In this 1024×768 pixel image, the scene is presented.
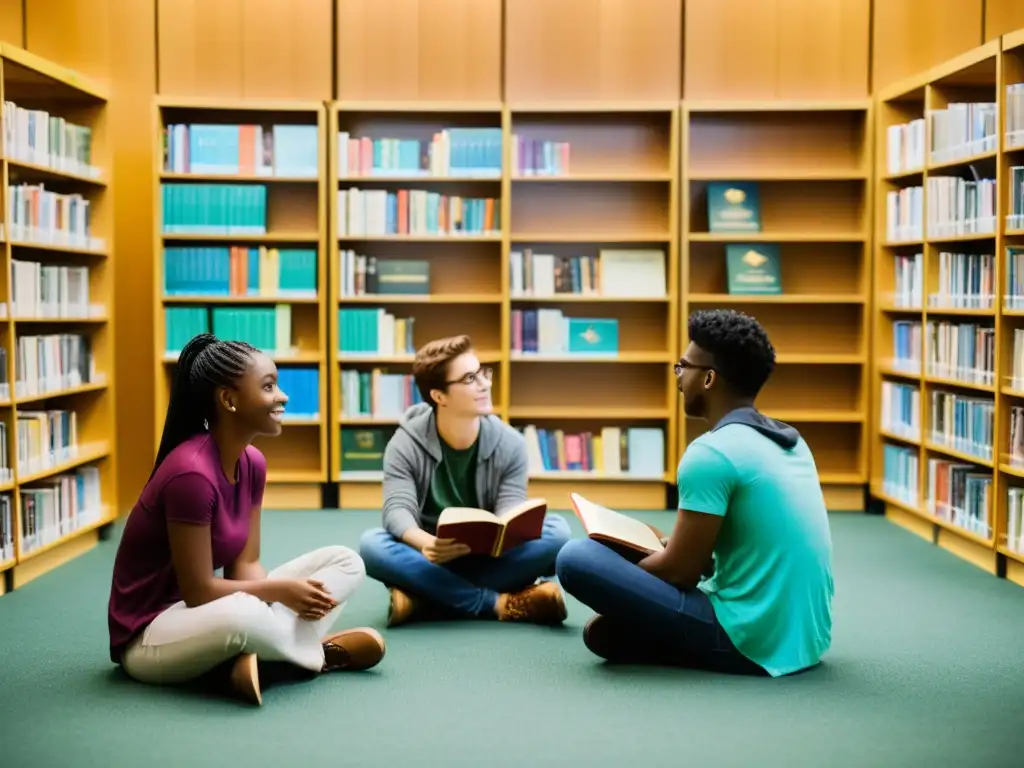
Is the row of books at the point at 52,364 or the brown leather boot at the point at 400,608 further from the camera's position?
the row of books at the point at 52,364

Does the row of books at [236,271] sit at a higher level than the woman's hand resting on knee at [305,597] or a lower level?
higher

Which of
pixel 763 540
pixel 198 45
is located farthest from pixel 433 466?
pixel 198 45

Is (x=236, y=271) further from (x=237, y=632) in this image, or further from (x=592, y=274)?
(x=237, y=632)

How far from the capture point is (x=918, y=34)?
6910mm

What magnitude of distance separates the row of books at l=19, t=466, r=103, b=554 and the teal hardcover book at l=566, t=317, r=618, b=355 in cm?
266

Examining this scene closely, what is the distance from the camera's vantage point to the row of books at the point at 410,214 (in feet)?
22.7

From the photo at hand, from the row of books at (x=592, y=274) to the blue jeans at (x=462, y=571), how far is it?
110 inches

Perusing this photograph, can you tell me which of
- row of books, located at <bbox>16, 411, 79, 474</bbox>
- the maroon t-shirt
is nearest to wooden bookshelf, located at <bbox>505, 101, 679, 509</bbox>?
row of books, located at <bbox>16, 411, 79, 474</bbox>

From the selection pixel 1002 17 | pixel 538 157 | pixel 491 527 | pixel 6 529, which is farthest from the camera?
pixel 538 157

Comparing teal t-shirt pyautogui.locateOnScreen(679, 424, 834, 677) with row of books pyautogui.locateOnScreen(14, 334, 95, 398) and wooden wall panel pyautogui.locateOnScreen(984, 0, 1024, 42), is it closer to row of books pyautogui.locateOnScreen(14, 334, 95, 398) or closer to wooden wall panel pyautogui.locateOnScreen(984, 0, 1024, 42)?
row of books pyautogui.locateOnScreen(14, 334, 95, 398)

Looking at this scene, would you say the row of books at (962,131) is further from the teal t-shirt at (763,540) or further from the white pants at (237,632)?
the white pants at (237,632)

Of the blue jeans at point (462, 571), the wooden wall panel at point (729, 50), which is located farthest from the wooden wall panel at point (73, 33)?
the blue jeans at point (462, 571)

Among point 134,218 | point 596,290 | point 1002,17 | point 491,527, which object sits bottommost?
point 491,527

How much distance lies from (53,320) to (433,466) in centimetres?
218
